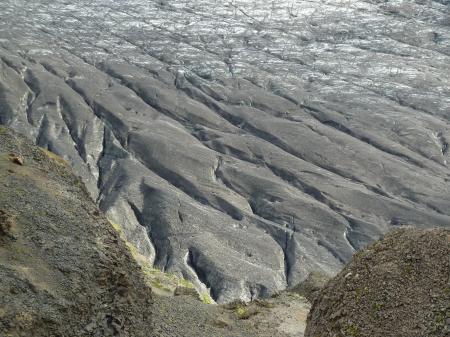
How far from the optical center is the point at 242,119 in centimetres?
8288

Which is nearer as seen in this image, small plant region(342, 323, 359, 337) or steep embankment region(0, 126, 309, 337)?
steep embankment region(0, 126, 309, 337)

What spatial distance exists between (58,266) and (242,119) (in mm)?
72760

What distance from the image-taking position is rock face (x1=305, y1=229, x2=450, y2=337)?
1019 cm

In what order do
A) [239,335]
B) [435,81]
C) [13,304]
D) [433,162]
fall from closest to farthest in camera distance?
[13,304] → [239,335] → [433,162] → [435,81]

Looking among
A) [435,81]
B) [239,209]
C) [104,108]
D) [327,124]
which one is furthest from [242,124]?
[435,81]

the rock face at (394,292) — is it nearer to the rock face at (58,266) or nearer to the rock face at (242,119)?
the rock face at (58,266)

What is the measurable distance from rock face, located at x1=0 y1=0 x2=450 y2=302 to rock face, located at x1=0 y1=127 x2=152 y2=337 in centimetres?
3574

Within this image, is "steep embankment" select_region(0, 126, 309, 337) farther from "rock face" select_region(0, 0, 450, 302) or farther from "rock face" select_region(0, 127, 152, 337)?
"rock face" select_region(0, 0, 450, 302)

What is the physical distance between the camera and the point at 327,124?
8406cm

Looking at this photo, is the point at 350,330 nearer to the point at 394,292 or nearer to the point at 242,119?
the point at 394,292

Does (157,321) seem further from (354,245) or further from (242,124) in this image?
(242,124)

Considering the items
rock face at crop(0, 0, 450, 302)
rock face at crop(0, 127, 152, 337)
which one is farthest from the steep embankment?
rock face at crop(0, 0, 450, 302)

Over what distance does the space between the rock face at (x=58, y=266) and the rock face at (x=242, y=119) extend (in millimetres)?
35735

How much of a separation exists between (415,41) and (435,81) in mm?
19564
